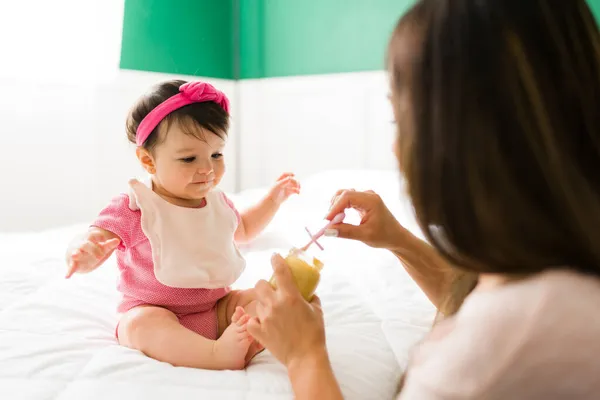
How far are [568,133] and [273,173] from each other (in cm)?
245

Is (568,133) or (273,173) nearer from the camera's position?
(568,133)

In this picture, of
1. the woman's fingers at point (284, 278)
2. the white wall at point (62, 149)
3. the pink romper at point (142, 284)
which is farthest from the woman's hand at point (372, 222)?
the white wall at point (62, 149)

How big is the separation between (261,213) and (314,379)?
0.67 m

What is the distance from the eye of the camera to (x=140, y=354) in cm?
96

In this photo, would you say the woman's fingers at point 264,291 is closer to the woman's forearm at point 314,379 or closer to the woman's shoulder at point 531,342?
the woman's forearm at point 314,379

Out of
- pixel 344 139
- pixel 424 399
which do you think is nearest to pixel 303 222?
pixel 344 139

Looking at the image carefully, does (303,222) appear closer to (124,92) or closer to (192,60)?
(124,92)

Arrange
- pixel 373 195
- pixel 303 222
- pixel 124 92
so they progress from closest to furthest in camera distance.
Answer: pixel 373 195, pixel 303 222, pixel 124 92

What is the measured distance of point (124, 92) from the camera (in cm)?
258

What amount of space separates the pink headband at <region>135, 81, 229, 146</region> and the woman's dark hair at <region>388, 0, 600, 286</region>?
0.66 metres

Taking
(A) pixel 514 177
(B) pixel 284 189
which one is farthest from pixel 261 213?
(A) pixel 514 177

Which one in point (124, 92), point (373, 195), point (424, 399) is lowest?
point (424, 399)

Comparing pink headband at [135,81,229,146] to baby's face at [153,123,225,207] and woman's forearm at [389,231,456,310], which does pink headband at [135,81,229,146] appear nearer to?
baby's face at [153,123,225,207]

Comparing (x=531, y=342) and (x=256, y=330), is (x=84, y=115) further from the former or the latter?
(x=531, y=342)
